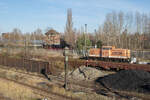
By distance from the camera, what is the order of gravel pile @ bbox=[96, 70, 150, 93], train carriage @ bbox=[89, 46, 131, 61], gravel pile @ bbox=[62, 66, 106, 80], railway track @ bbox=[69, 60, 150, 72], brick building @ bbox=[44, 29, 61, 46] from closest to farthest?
1. gravel pile @ bbox=[96, 70, 150, 93]
2. gravel pile @ bbox=[62, 66, 106, 80]
3. railway track @ bbox=[69, 60, 150, 72]
4. train carriage @ bbox=[89, 46, 131, 61]
5. brick building @ bbox=[44, 29, 61, 46]

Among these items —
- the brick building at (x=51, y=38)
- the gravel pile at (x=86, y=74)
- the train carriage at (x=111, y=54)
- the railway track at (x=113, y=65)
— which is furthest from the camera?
the brick building at (x=51, y=38)

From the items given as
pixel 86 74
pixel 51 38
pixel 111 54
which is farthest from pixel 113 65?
pixel 51 38

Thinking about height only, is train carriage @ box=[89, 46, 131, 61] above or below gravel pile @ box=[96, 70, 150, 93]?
above

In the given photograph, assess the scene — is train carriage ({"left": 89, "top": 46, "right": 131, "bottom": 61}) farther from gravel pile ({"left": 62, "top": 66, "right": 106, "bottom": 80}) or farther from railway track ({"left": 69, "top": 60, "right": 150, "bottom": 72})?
→ gravel pile ({"left": 62, "top": 66, "right": 106, "bottom": 80})

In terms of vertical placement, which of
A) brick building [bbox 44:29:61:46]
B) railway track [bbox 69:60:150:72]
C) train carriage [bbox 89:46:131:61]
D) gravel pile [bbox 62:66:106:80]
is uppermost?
brick building [bbox 44:29:61:46]

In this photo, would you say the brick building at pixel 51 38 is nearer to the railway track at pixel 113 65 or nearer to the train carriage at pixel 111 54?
the train carriage at pixel 111 54

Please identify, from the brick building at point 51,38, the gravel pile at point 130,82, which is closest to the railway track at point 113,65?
the gravel pile at point 130,82

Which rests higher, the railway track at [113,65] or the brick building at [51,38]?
the brick building at [51,38]

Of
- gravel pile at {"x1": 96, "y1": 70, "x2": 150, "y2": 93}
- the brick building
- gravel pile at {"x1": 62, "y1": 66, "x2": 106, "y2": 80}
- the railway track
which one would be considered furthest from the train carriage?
the brick building

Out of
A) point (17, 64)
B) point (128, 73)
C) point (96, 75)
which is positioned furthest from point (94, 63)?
point (17, 64)

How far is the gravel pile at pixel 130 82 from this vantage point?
40.1 ft

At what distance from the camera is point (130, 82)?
13203mm

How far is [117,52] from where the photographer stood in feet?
85.1

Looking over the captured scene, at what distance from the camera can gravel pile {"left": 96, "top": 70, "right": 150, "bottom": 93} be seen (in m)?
12.2
